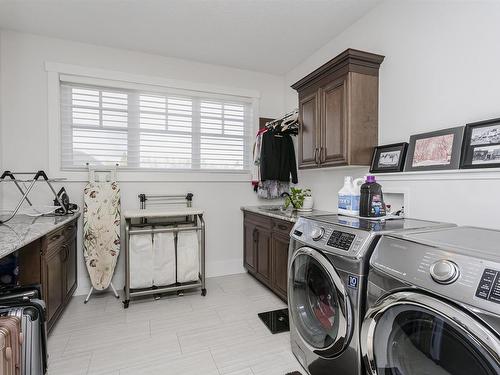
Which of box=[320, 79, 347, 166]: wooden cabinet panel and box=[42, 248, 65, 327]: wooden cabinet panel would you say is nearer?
box=[42, 248, 65, 327]: wooden cabinet panel

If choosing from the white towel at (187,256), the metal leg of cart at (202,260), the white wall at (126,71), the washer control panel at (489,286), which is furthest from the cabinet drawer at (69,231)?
the washer control panel at (489,286)

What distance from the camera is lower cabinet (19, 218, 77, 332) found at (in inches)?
71.8

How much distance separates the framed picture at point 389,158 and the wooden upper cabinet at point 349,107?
0.21ft

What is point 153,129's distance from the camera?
3.16 m

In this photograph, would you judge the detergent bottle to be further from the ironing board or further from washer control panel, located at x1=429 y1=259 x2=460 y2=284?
the ironing board

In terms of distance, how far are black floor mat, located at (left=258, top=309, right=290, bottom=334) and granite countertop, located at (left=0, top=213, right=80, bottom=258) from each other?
1.75 metres

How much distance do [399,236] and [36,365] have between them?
1.92 metres

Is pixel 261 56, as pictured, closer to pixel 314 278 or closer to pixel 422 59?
pixel 422 59

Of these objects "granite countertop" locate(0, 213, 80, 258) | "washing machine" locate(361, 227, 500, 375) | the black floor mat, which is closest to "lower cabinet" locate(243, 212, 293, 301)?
the black floor mat

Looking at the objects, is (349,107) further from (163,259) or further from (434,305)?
(163,259)

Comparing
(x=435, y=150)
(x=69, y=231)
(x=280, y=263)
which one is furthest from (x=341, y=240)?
(x=69, y=231)

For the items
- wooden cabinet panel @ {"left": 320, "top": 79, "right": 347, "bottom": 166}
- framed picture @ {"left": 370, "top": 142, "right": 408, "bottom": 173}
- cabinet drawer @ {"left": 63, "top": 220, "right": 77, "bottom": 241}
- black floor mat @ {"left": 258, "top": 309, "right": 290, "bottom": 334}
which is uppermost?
wooden cabinet panel @ {"left": 320, "top": 79, "right": 347, "bottom": 166}

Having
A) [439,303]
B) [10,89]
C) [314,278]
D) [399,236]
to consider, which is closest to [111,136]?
[10,89]

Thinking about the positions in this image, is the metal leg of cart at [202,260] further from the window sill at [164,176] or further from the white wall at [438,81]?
the white wall at [438,81]
